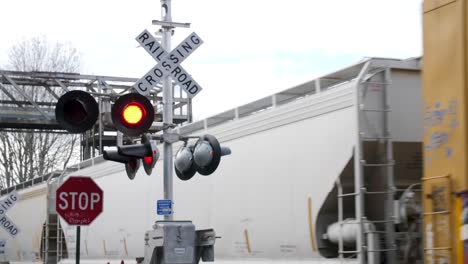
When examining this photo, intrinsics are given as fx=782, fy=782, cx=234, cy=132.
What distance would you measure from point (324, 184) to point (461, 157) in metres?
2.72

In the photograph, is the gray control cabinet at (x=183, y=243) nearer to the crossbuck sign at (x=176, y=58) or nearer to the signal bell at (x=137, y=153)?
the signal bell at (x=137, y=153)

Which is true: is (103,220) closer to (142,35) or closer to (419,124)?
(142,35)

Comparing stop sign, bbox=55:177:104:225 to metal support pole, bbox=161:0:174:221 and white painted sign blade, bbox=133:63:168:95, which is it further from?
white painted sign blade, bbox=133:63:168:95

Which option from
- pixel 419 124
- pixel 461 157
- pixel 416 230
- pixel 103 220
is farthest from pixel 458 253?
pixel 103 220

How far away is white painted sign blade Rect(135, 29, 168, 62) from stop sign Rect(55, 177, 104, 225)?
2321 millimetres

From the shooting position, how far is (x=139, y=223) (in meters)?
15.6

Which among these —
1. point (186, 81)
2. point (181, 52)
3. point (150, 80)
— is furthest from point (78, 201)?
point (181, 52)

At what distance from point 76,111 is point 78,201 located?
277 centimetres

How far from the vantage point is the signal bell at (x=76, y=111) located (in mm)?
9219

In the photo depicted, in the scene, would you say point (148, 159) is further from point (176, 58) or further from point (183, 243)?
point (176, 58)

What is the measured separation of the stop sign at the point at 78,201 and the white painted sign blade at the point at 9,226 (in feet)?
23.1

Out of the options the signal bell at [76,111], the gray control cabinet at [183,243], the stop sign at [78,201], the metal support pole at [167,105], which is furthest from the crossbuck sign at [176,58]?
the stop sign at [78,201]

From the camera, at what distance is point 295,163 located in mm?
10219

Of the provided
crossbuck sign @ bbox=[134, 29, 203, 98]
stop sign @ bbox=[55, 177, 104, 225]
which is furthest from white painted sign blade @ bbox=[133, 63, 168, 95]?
stop sign @ bbox=[55, 177, 104, 225]
